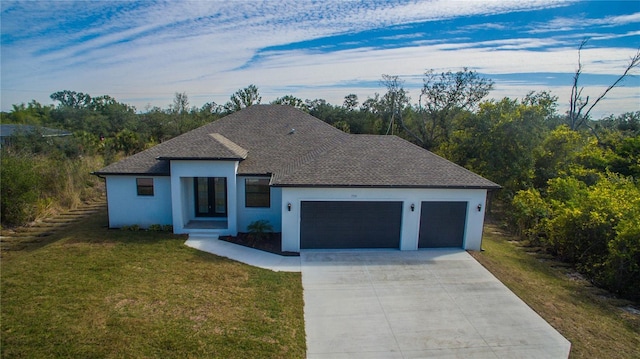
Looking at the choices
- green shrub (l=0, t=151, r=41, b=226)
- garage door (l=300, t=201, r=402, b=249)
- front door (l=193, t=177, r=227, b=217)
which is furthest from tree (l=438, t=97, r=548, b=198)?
green shrub (l=0, t=151, r=41, b=226)

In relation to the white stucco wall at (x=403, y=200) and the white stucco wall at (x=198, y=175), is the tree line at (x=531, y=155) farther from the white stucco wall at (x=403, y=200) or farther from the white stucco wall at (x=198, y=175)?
the white stucco wall at (x=198, y=175)

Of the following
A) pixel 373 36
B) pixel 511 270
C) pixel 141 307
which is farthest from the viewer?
pixel 373 36

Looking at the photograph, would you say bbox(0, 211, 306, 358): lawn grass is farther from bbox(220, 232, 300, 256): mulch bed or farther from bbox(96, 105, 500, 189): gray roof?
bbox(96, 105, 500, 189): gray roof

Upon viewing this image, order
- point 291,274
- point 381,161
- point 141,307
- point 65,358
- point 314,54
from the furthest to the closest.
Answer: point 314,54 → point 381,161 → point 291,274 → point 141,307 → point 65,358

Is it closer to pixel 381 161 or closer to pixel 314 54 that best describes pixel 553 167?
pixel 381 161

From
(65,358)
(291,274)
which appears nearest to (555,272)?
(291,274)

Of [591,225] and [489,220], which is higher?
[591,225]

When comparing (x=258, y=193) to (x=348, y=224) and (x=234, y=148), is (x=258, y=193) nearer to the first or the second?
(x=234, y=148)
